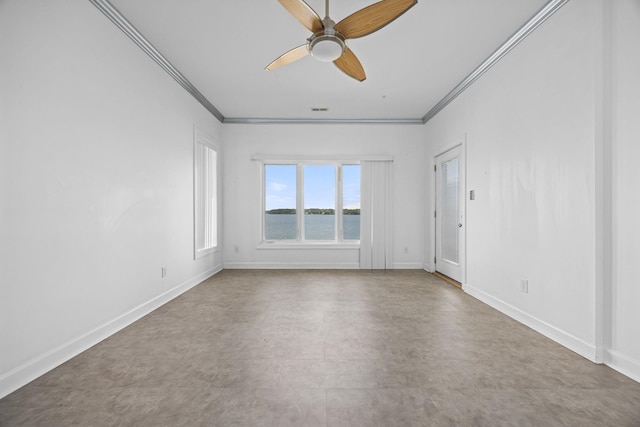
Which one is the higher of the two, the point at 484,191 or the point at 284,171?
the point at 284,171

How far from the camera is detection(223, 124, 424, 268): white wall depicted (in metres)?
5.27

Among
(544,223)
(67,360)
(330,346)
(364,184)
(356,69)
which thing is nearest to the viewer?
(67,360)

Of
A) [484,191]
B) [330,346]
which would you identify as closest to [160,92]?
[330,346]

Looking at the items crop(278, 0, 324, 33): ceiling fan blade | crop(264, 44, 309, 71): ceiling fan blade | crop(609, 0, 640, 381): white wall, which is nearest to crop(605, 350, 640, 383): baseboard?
crop(609, 0, 640, 381): white wall

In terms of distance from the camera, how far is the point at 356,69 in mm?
2725

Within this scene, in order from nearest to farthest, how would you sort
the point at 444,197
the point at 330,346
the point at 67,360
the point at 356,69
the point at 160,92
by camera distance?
the point at 67,360 < the point at 330,346 < the point at 356,69 < the point at 160,92 < the point at 444,197

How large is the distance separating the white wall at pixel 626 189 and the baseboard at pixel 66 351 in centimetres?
371

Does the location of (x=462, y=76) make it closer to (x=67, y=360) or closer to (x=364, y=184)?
(x=364, y=184)

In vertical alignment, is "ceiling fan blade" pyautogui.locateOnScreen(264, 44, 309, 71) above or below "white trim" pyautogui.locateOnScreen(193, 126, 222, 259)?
above

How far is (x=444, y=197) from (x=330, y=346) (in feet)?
11.0

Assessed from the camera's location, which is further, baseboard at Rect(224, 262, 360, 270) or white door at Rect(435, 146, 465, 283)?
baseboard at Rect(224, 262, 360, 270)

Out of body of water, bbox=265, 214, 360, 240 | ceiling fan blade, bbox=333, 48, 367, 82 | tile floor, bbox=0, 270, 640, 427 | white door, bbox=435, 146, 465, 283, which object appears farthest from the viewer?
body of water, bbox=265, 214, 360, 240

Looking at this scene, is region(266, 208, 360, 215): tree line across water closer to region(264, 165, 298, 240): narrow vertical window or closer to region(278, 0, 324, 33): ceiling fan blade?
region(264, 165, 298, 240): narrow vertical window

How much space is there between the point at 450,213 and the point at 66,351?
4601 mm
